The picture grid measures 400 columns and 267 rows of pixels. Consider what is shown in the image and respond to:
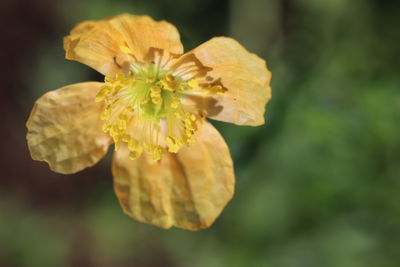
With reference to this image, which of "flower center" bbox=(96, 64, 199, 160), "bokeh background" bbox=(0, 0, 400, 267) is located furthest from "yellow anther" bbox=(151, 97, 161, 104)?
"bokeh background" bbox=(0, 0, 400, 267)

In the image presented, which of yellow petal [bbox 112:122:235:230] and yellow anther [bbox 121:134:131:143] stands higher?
yellow anther [bbox 121:134:131:143]

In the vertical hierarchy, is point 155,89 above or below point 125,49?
below

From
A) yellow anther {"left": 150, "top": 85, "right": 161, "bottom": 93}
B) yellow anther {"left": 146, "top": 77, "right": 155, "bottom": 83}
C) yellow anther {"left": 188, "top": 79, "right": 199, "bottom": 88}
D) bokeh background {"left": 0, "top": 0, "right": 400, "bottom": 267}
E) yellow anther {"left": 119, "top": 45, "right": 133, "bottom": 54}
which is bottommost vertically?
bokeh background {"left": 0, "top": 0, "right": 400, "bottom": 267}

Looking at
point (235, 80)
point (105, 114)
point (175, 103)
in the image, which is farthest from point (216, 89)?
point (105, 114)

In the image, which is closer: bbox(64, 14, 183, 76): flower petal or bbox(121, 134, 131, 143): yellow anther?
bbox(64, 14, 183, 76): flower petal

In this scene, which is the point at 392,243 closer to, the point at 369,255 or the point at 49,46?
the point at 369,255

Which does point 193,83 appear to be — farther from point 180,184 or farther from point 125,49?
point 180,184

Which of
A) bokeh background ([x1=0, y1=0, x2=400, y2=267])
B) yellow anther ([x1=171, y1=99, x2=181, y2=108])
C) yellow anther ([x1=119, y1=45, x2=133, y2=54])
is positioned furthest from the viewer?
bokeh background ([x1=0, y1=0, x2=400, y2=267])

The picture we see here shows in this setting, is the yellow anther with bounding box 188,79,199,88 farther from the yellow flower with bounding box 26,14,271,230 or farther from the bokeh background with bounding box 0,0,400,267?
the bokeh background with bounding box 0,0,400,267
